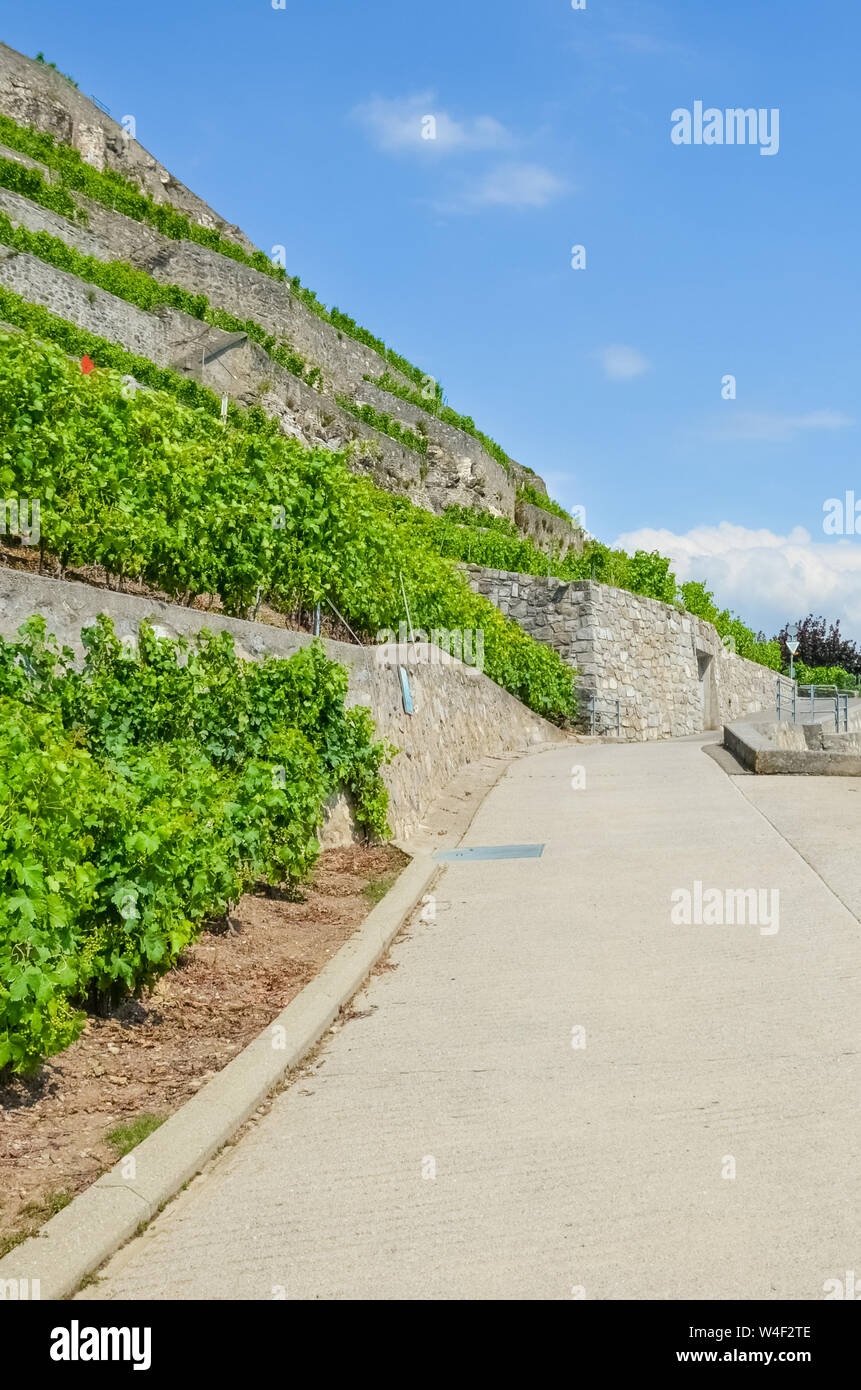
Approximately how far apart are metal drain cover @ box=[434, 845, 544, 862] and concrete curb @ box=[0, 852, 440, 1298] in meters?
3.83

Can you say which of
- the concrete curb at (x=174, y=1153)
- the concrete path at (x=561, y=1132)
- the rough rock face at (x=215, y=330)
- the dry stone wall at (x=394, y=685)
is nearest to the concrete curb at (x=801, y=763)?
the dry stone wall at (x=394, y=685)

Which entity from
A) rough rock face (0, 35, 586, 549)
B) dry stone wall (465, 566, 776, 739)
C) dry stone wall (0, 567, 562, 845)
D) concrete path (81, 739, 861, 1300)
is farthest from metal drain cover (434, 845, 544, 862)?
rough rock face (0, 35, 586, 549)

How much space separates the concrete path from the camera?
122 inches

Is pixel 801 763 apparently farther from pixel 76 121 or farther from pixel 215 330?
pixel 76 121

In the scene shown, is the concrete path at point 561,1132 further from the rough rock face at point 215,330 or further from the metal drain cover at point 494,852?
the rough rock face at point 215,330

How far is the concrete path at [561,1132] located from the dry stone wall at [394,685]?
279 centimetres

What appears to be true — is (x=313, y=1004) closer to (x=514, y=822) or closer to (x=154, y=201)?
(x=514, y=822)

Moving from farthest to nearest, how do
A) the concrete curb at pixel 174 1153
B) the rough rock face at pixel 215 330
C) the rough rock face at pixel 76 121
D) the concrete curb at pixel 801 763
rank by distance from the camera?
1. the rough rock face at pixel 76 121
2. the rough rock face at pixel 215 330
3. the concrete curb at pixel 801 763
4. the concrete curb at pixel 174 1153

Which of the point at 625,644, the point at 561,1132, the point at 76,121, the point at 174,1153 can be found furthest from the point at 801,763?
the point at 76,121

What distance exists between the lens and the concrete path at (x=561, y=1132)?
3098 millimetres

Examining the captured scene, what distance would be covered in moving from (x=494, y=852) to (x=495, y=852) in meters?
0.01

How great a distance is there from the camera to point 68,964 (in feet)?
13.6

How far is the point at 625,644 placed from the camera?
27250 millimetres
